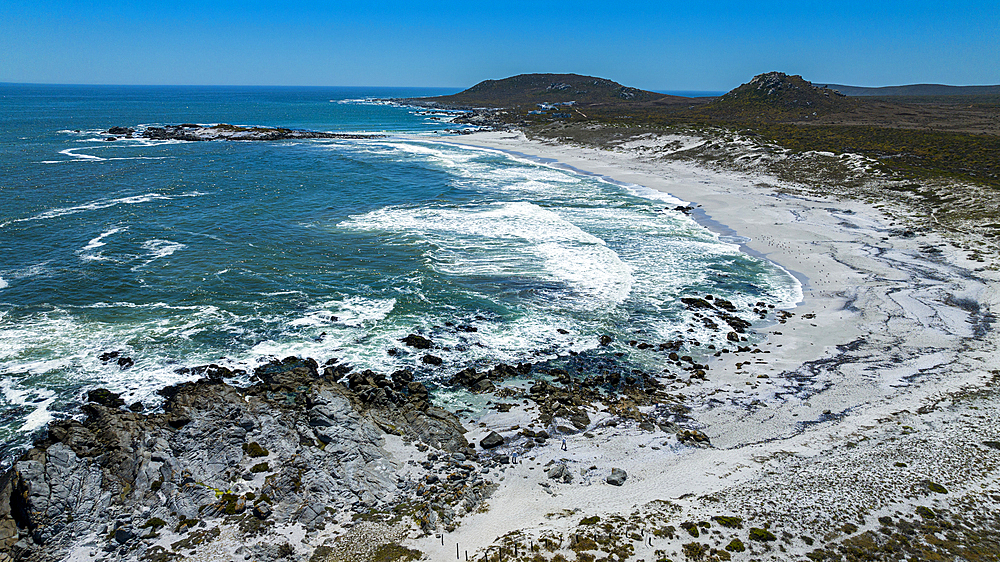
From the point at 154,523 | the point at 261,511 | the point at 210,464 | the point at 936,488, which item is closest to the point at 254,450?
the point at 210,464

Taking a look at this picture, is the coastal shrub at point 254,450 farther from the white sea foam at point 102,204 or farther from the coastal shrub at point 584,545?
the white sea foam at point 102,204

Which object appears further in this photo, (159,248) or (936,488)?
(159,248)

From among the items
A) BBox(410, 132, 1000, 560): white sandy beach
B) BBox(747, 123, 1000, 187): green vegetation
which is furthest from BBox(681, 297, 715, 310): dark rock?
BBox(747, 123, 1000, 187): green vegetation

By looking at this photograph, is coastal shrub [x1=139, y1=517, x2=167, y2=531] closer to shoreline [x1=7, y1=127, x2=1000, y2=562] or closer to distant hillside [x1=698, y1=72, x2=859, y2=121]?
shoreline [x1=7, y1=127, x2=1000, y2=562]

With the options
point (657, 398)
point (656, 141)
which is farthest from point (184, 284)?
point (656, 141)

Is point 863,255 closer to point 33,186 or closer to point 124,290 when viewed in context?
point 124,290

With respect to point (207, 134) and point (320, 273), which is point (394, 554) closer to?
point (320, 273)
